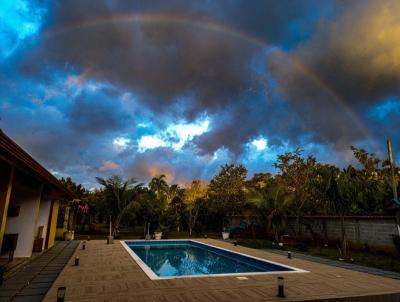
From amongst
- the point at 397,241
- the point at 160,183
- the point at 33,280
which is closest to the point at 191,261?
the point at 33,280

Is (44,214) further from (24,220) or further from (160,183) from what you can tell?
(160,183)

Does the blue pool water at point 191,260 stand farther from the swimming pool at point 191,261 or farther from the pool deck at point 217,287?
the pool deck at point 217,287

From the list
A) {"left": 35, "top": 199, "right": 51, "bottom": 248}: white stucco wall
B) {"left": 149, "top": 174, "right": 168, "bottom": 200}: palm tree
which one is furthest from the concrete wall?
{"left": 149, "top": 174, "right": 168, "bottom": 200}: palm tree

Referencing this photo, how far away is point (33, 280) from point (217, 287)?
15.7 ft

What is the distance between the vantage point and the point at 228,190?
2889 cm

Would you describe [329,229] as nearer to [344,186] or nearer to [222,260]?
[344,186]

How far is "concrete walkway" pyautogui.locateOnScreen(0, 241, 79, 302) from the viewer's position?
5.93 meters

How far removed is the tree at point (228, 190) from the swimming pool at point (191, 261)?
26.1 feet

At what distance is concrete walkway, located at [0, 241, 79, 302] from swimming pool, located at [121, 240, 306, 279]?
2654mm

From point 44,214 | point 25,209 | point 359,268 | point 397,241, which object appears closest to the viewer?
point 359,268

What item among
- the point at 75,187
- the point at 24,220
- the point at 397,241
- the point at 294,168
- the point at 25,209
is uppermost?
the point at 294,168

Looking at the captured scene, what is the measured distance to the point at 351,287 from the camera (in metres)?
6.98

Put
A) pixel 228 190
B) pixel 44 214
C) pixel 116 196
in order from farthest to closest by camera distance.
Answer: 1. pixel 228 190
2. pixel 116 196
3. pixel 44 214

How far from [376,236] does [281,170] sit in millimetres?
14743
